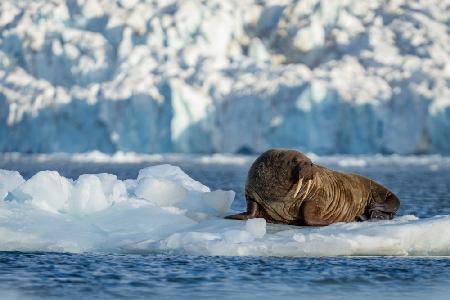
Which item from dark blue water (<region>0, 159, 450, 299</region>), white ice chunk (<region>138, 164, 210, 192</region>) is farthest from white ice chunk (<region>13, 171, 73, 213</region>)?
white ice chunk (<region>138, 164, 210, 192</region>)

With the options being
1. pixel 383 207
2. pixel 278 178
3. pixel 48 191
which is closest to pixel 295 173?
pixel 278 178

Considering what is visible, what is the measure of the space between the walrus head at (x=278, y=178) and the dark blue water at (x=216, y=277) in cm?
81

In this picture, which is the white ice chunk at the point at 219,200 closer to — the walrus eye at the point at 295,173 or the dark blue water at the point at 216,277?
the walrus eye at the point at 295,173

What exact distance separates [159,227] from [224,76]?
94.7 feet

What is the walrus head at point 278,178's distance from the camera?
771cm

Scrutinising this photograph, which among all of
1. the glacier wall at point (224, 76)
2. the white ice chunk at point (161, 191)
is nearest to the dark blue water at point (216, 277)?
the white ice chunk at point (161, 191)

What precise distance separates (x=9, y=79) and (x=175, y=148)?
9578 mm

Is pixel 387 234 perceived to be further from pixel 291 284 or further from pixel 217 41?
pixel 217 41

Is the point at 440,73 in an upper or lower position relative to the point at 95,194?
upper

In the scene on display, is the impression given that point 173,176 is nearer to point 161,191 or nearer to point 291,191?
point 161,191

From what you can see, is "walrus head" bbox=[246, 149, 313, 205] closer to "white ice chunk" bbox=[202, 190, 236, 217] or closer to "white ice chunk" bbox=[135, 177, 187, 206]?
"white ice chunk" bbox=[202, 190, 236, 217]

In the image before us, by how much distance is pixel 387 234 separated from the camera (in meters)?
7.24

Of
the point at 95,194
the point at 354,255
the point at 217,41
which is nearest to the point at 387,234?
the point at 354,255

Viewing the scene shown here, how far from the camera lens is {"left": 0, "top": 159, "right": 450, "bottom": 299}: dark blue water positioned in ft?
18.9
